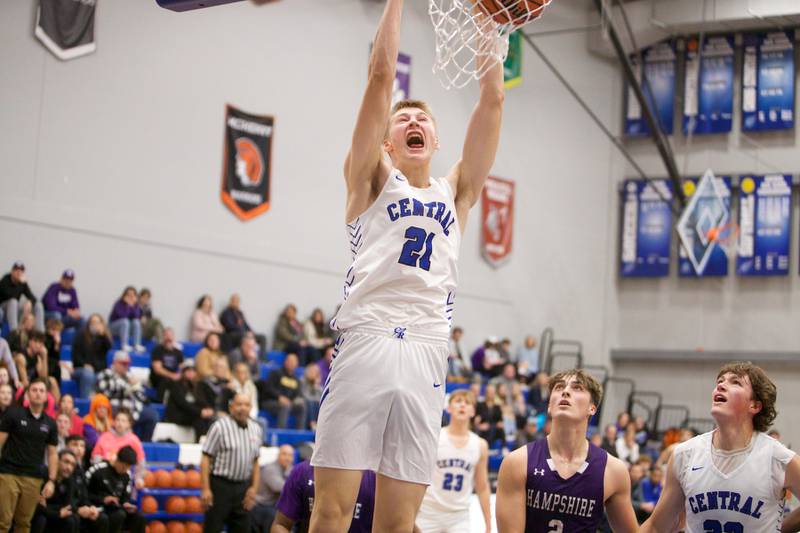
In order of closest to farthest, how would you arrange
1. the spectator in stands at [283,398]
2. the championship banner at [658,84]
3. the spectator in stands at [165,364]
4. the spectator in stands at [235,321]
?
the spectator in stands at [165,364] < the spectator in stands at [283,398] < the spectator in stands at [235,321] < the championship banner at [658,84]

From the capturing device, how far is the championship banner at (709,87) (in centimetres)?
2602

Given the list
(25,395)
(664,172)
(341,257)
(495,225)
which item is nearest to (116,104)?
(341,257)

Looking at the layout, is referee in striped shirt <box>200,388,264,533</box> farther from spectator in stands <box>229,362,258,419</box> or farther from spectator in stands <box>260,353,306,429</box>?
spectator in stands <box>260,353,306,429</box>

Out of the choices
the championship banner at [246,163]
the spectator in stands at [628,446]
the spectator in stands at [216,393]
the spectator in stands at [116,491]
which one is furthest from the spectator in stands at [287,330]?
the spectator in stands at [116,491]

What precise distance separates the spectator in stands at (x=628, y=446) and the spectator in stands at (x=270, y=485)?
8924mm

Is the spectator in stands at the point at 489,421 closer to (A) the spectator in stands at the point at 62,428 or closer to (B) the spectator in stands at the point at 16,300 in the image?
(B) the spectator in stands at the point at 16,300

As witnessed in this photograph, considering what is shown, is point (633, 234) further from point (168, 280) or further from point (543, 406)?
point (168, 280)

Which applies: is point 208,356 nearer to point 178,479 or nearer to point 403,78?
point 178,479

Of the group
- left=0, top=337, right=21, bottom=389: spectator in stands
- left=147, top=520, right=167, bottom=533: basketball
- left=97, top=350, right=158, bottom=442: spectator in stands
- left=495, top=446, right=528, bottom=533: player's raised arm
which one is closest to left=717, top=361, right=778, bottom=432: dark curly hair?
left=495, top=446, right=528, bottom=533: player's raised arm

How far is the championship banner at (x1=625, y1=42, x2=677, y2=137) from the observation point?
87.2 ft

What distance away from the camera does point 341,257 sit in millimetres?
22062

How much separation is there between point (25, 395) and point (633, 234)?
1802 cm

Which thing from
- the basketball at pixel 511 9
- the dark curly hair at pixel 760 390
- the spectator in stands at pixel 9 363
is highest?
the basketball at pixel 511 9

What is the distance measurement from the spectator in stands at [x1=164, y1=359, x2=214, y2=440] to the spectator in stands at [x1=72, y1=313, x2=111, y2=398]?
1.10 metres
